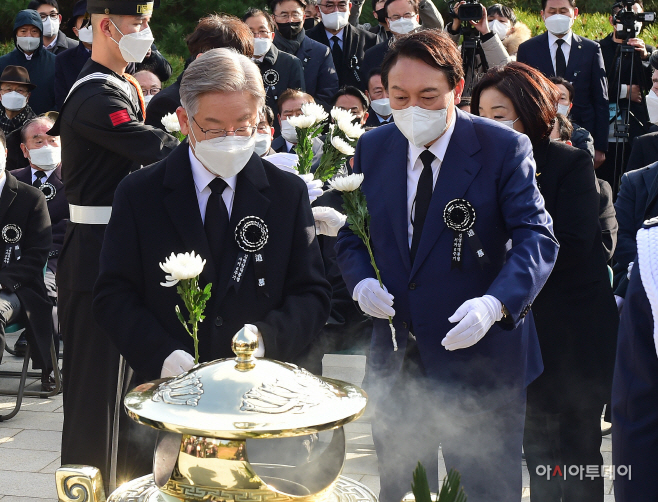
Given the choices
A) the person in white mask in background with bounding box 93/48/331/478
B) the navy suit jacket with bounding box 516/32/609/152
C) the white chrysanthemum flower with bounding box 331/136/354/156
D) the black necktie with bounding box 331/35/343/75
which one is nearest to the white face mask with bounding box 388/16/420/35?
the navy suit jacket with bounding box 516/32/609/152

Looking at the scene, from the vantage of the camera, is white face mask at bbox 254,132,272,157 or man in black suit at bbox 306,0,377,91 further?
man in black suit at bbox 306,0,377,91

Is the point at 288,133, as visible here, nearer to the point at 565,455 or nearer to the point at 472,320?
the point at 565,455

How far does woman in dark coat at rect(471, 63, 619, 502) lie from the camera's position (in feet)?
12.1

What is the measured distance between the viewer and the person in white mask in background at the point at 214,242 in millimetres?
2559

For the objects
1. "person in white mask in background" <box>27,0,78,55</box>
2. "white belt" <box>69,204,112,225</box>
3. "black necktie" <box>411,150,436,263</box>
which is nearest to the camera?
"black necktie" <box>411,150,436,263</box>

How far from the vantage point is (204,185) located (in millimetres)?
2678

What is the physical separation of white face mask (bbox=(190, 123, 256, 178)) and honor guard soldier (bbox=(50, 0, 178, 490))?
1.17 metres

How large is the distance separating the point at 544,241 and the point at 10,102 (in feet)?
24.7

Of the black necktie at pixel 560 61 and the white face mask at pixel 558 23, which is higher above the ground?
the white face mask at pixel 558 23

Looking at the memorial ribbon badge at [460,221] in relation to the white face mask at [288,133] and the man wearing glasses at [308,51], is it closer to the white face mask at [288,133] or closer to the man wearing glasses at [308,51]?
the white face mask at [288,133]

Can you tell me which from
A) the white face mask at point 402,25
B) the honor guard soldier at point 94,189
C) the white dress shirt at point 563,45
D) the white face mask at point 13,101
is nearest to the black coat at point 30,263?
the honor guard soldier at point 94,189

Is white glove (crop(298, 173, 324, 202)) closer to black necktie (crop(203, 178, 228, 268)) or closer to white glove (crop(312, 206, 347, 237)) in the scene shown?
white glove (crop(312, 206, 347, 237))

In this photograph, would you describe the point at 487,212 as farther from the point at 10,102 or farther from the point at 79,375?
the point at 10,102

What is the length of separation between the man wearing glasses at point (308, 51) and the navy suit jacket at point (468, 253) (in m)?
5.30
